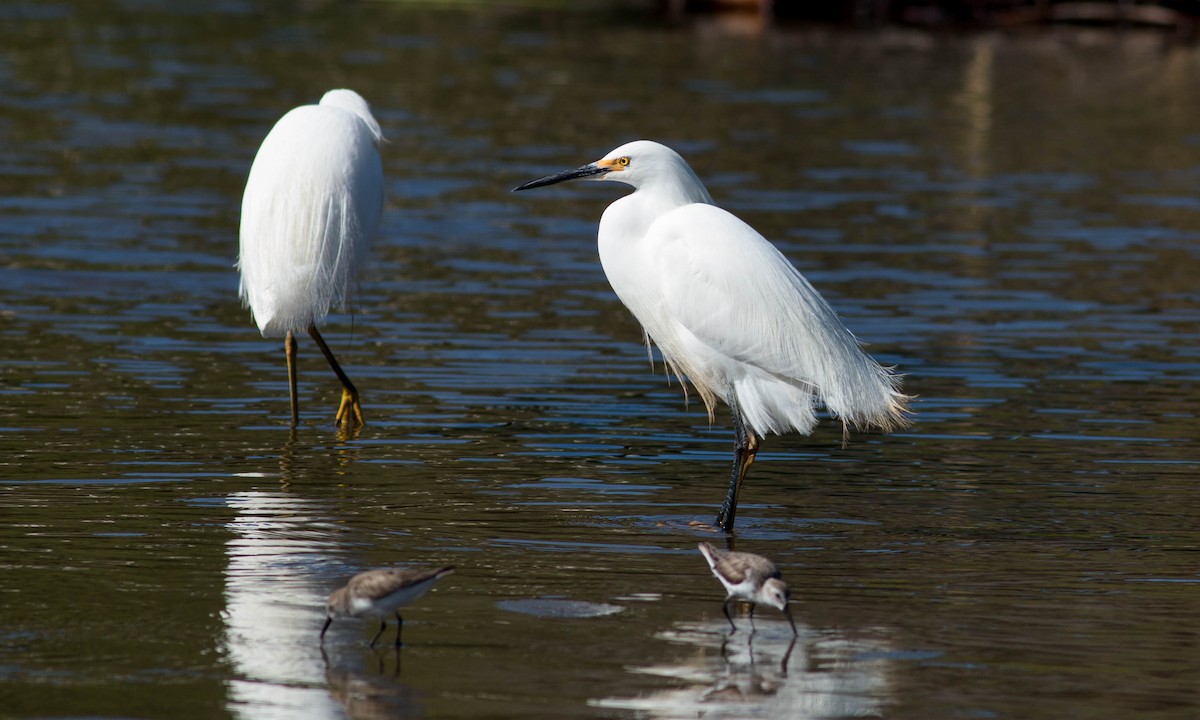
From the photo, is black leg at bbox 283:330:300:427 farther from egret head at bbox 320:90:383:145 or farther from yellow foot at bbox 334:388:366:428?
egret head at bbox 320:90:383:145

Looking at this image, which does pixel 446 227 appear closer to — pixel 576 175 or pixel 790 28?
pixel 576 175

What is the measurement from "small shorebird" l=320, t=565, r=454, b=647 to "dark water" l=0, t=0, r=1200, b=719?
0.63 ft

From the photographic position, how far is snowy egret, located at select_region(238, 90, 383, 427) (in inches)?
403

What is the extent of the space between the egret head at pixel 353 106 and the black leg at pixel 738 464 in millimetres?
3533

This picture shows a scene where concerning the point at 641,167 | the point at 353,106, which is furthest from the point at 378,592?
the point at 353,106

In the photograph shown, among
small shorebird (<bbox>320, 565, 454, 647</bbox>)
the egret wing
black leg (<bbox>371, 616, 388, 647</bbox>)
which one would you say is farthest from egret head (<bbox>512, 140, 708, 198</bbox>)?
small shorebird (<bbox>320, 565, 454, 647</bbox>)

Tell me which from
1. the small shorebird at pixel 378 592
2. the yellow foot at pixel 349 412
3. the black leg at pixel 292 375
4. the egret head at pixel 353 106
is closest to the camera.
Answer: the small shorebird at pixel 378 592

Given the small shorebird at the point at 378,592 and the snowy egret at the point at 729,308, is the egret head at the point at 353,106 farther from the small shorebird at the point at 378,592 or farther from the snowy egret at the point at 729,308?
the small shorebird at the point at 378,592

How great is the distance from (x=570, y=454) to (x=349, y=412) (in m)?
1.40

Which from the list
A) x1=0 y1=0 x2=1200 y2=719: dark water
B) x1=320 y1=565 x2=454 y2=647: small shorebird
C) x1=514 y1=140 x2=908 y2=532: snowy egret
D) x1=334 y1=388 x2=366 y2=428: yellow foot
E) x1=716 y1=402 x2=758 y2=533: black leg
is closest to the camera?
x1=320 y1=565 x2=454 y2=647: small shorebird

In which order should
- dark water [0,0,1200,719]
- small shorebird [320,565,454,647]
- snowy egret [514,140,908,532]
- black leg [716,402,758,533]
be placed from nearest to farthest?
small shorebird [320,565,454,647], dark water [0,0,1200,719], black leg [716,402,758,533], snowy egret [514,140,908,532]

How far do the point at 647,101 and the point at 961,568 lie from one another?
A: 21.2 metres

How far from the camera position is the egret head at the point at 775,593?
6207mm

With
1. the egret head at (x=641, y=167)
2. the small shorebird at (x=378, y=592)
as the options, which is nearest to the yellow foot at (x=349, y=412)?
the egret head at (x=641, y=167)
